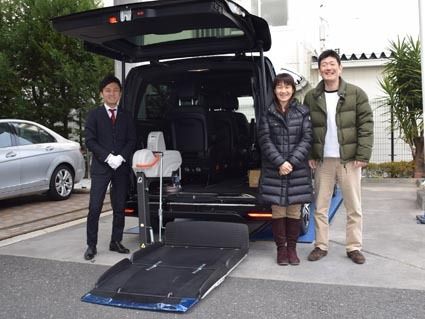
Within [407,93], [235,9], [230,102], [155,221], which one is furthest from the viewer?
[407,93]

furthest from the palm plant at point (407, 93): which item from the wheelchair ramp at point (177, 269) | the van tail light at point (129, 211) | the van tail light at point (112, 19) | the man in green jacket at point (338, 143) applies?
the van tail light at point (112, 19)

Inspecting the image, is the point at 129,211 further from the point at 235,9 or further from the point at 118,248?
the point at 235,9

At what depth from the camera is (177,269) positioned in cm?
442

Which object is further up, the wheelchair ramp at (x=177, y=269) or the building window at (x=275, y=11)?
the building window at (x=275, y=11)

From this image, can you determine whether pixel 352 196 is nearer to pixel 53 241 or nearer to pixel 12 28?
pixel 53 241

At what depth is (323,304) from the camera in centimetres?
382

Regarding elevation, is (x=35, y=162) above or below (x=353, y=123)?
below

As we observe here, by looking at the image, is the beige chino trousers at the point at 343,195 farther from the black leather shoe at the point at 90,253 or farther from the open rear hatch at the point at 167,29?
the black leather shoe at the point at 90,253

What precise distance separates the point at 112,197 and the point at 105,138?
0.64m

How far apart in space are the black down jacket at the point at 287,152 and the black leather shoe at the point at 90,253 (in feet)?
6.03

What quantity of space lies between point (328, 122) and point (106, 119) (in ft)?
7.35

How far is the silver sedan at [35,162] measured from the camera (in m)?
7.97

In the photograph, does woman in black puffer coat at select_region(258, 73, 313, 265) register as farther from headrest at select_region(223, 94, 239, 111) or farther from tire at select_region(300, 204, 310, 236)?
headrest at select_region(223, 94, 239, 111)

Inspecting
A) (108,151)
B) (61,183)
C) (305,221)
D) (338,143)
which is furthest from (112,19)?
(61,183)
